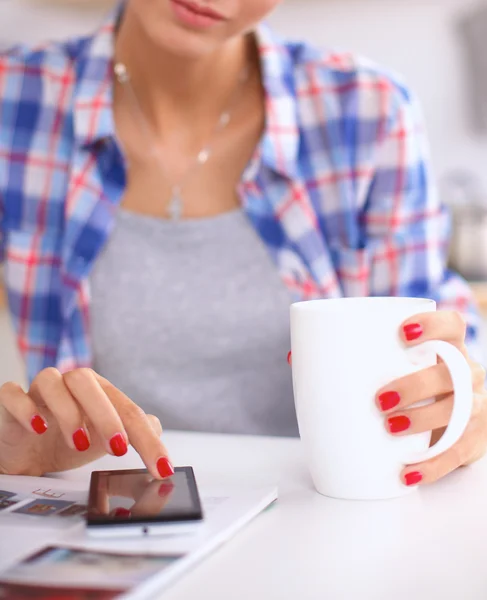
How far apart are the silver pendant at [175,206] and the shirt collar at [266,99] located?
12cm

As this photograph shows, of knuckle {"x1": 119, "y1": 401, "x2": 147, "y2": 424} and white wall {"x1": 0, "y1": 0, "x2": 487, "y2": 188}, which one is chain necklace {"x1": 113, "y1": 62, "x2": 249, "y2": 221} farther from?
white wall {"x1": 0, "y1": 0, "x2": 487, "y2": 188}

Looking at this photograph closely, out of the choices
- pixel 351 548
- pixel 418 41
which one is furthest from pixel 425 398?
pixel 418 41

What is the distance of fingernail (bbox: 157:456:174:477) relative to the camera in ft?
1.77

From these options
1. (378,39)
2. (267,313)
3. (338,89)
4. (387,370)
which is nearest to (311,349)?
(387,370)

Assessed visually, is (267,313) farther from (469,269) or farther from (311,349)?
(469,269)

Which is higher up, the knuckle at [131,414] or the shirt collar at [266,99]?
the shirt collar at [266,99]

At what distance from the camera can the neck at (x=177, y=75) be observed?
1139 mm

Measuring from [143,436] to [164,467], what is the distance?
35 mm

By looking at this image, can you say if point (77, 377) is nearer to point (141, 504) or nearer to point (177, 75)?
point (141, 504)

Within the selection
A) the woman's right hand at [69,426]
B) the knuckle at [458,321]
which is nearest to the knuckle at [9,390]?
the woman's right hand at [69,426]

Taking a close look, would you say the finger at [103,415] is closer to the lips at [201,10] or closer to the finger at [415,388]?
the finger at [415,388]

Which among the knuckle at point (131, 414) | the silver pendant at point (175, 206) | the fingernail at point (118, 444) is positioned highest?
the knuckle at point (131, 414)

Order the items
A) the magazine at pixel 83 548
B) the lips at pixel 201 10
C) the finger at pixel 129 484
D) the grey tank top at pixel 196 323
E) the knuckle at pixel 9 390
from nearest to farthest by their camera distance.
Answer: the magazine at pixel 83 548 → the finger at pixel 129 484 → the knuckle at pixel 9 390 → the lips at pixel 201 10 → the grey tank top at pixel 196 323

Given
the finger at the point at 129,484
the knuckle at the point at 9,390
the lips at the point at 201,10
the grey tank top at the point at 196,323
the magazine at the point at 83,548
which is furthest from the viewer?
the grey tank top at the point at 196,323
